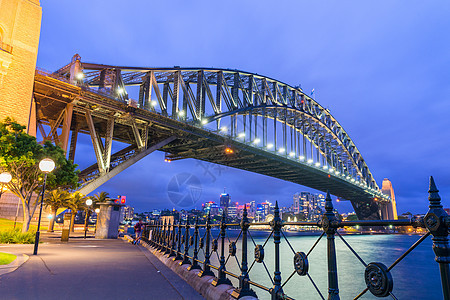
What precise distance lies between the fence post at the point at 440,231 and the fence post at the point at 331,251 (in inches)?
40.4

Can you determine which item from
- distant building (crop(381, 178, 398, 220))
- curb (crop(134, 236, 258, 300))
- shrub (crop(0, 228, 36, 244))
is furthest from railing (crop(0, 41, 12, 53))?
distant building (crop(381, 178, 398, 220))

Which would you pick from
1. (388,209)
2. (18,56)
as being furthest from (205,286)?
(388,209)

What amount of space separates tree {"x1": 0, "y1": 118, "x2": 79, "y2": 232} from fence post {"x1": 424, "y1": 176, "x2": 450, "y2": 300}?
2033 cm

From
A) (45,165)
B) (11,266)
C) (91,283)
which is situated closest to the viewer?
(91,283)

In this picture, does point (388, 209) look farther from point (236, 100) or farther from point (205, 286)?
point (205, 286)

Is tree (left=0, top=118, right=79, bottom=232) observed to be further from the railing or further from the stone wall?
the railing

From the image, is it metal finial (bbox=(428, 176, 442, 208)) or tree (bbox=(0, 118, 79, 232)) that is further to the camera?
tree (bbox=(0, 118, 79, 232))

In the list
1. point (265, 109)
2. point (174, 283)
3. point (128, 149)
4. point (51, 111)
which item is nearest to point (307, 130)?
point (265, 109)

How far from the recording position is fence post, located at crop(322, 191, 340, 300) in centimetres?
309

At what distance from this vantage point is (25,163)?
18906 millimetres

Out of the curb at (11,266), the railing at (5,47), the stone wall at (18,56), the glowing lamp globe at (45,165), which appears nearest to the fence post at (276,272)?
the curb at (11,266)

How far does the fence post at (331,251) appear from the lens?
10.1 feet

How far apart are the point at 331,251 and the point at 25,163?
811 inches

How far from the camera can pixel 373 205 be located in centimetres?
10494
